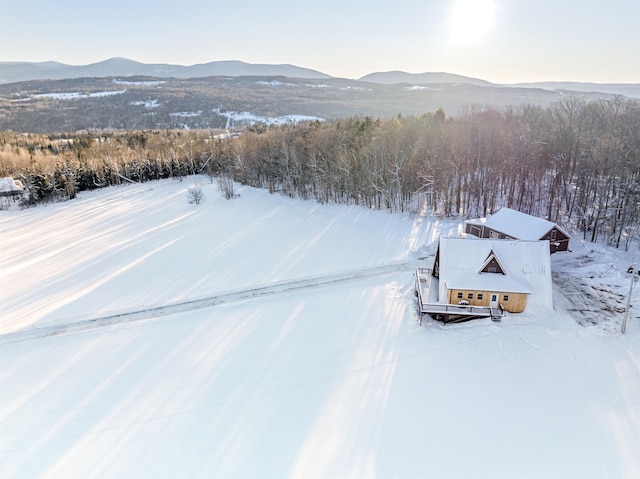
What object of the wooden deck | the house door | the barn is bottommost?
the wooden deck

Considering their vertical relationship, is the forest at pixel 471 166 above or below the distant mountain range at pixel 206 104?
below

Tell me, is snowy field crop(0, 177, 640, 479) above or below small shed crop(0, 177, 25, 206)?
below

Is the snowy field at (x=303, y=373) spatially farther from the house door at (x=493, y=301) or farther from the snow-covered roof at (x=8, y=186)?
the snow-covered roof at (x=8, y=186)

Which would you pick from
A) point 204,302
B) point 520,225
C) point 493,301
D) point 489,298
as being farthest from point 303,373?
point 520,225

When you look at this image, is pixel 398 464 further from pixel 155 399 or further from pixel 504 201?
pixel 504 201

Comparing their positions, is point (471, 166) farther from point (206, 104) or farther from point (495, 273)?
point (206, 104)

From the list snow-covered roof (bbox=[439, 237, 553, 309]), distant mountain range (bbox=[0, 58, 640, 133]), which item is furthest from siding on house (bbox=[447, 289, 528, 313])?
distant mountain range (bbox=[0, 58, 640, 133])

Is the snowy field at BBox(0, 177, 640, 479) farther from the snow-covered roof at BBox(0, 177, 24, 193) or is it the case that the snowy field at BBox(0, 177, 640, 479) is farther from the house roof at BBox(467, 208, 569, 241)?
the snow-covered roof at BBox(0, 177, 24, 193)

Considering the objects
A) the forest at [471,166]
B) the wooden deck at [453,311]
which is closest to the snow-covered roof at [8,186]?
the forest at [471,166]
